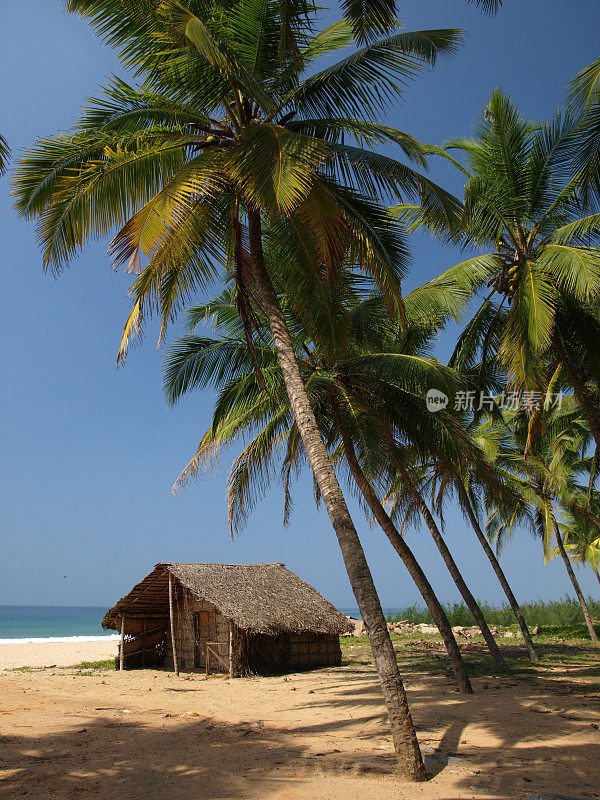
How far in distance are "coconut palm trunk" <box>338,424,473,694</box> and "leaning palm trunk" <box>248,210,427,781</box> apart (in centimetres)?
397

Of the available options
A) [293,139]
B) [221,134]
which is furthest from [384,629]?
[221,134]

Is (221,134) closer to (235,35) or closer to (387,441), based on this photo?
(235,35)

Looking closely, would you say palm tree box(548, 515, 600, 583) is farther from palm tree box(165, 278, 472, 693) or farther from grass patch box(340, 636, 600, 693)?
palm tree box(165, 278, 472, 693)

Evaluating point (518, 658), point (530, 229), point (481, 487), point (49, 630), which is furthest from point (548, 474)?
point (49, 630)

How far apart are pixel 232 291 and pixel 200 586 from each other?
7673mm

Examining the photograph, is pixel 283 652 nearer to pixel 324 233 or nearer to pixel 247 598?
pixel 247 598

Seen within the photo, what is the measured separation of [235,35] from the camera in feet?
23.5

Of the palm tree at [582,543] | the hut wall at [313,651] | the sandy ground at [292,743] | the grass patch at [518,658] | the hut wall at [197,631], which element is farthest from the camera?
the palm tree at [582,543]

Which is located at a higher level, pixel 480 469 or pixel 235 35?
pixel 235 35

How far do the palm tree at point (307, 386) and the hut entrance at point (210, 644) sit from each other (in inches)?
192

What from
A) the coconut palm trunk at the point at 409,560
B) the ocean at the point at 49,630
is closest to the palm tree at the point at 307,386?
the coconut palm trunk at the point at 409,560

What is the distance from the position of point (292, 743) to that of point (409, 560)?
483cm

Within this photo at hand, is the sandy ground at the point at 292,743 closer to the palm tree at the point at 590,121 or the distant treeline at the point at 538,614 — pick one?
the palm tree at the point at 590,121

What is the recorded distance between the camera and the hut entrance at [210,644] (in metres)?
14.6
